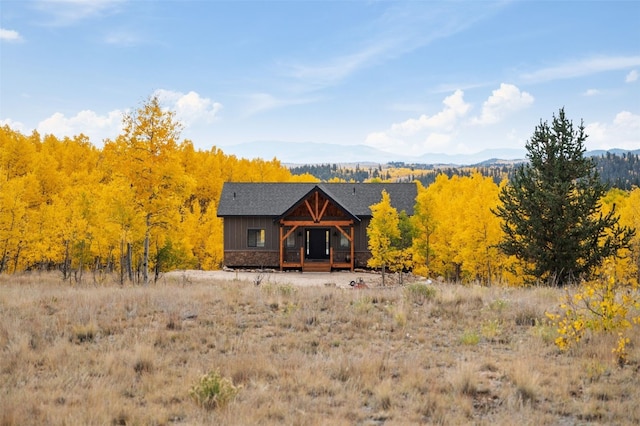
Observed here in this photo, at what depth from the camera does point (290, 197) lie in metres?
36.0

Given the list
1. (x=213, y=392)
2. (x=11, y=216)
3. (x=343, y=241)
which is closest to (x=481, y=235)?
(x=343, y=241)

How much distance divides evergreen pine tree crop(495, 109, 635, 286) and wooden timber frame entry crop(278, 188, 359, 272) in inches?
516

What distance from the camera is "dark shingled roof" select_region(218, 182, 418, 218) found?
34.7 metres

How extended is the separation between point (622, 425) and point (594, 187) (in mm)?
17115

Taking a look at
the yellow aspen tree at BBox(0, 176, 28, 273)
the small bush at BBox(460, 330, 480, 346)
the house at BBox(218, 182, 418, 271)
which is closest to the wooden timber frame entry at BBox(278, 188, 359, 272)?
the house at BBox(218, 182, 418, 271)

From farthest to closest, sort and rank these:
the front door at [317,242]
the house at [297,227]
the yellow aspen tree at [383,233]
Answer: the front door at [317,242] < the house at [297,227] < the yellow aspen tree at [383,233]

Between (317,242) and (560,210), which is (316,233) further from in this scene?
(560,210)

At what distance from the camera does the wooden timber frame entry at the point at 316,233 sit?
1307 inches

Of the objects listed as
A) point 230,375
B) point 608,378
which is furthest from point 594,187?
point 230,375

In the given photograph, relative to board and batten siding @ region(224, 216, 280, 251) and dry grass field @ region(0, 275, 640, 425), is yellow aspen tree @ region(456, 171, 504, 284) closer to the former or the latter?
board and batten siding @ region(224, 216, 280, 251)

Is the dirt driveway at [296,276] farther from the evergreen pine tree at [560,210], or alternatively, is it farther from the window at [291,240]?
the evergreen pine tree at [560,210]

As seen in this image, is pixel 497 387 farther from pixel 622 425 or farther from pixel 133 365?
pixel 133 365

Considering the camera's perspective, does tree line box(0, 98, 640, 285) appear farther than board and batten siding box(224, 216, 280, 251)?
No

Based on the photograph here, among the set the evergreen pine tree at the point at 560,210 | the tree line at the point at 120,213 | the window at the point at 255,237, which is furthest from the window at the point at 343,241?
the evergreen pine tree at the point at 560,210
